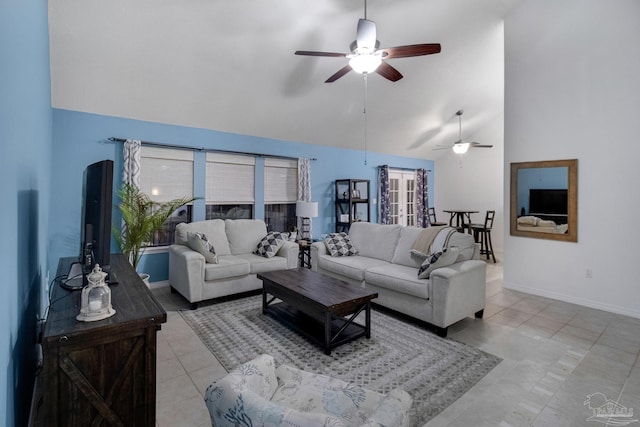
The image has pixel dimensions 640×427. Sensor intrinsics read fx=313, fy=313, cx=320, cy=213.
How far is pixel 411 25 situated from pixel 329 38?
1.13 meters

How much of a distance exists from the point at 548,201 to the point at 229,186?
472 cm

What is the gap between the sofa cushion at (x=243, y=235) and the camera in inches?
183

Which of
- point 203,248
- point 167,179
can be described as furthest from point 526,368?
point 167,179

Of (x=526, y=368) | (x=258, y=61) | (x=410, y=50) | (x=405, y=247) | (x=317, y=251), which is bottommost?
(x=526, y=368)

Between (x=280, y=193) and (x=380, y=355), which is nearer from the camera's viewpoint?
(x=380, y=355)

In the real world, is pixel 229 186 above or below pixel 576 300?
above

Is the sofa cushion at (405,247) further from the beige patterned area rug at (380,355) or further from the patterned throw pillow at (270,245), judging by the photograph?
the patterned throw pillow at (270,245)

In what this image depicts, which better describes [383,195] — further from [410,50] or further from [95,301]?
[95,301]

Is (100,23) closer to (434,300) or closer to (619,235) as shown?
(434,300)

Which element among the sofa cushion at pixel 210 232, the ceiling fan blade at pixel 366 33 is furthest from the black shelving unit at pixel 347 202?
the ceiling fan blade at pixel 366 33

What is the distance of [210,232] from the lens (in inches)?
176

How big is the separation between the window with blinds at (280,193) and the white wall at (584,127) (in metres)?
3.64

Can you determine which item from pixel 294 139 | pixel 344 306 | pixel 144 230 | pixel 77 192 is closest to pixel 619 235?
pixel 344 306

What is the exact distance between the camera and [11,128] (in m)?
1.20
